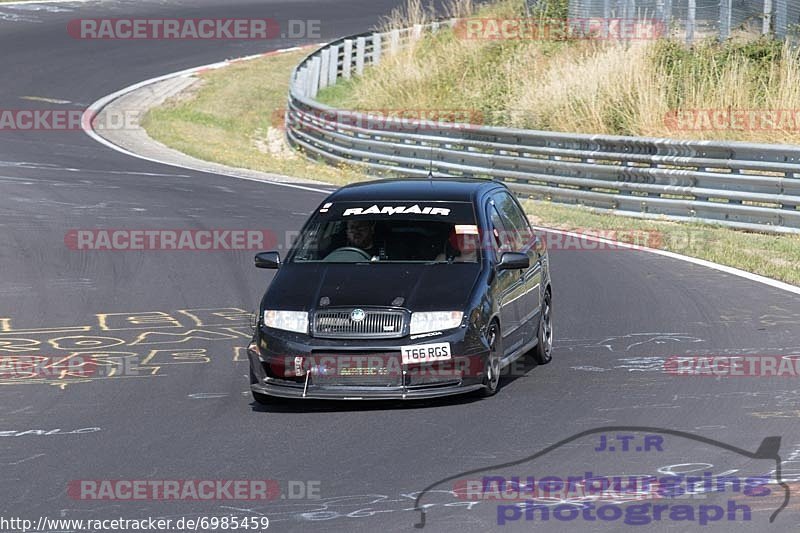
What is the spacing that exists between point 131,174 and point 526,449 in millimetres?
19225

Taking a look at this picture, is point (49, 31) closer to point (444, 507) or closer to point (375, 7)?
point (375, 7)

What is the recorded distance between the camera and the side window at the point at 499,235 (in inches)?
434

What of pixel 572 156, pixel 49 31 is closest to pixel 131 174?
pixel 572 156

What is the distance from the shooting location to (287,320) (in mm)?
9969

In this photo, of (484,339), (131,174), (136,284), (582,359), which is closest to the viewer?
(484,339)

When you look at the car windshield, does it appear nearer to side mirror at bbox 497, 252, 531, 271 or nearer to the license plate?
side mirror at bbox 497, 252, 531, 271

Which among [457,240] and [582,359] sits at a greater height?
[457,240]

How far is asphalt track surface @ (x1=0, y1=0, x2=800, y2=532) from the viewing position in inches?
293

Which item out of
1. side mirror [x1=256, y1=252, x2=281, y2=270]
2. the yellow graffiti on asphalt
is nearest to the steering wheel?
side mirror [x1=256, y1=252, x2=281, y2=270]

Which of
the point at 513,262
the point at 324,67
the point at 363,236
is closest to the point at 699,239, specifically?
the point at 513,262

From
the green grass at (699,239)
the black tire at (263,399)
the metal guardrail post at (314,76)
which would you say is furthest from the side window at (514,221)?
the metal guardrail post at (314,76)

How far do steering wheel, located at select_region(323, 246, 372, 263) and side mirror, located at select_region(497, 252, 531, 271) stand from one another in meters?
0.98

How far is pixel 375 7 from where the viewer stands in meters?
56.5

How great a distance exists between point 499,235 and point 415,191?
0.74 meters
